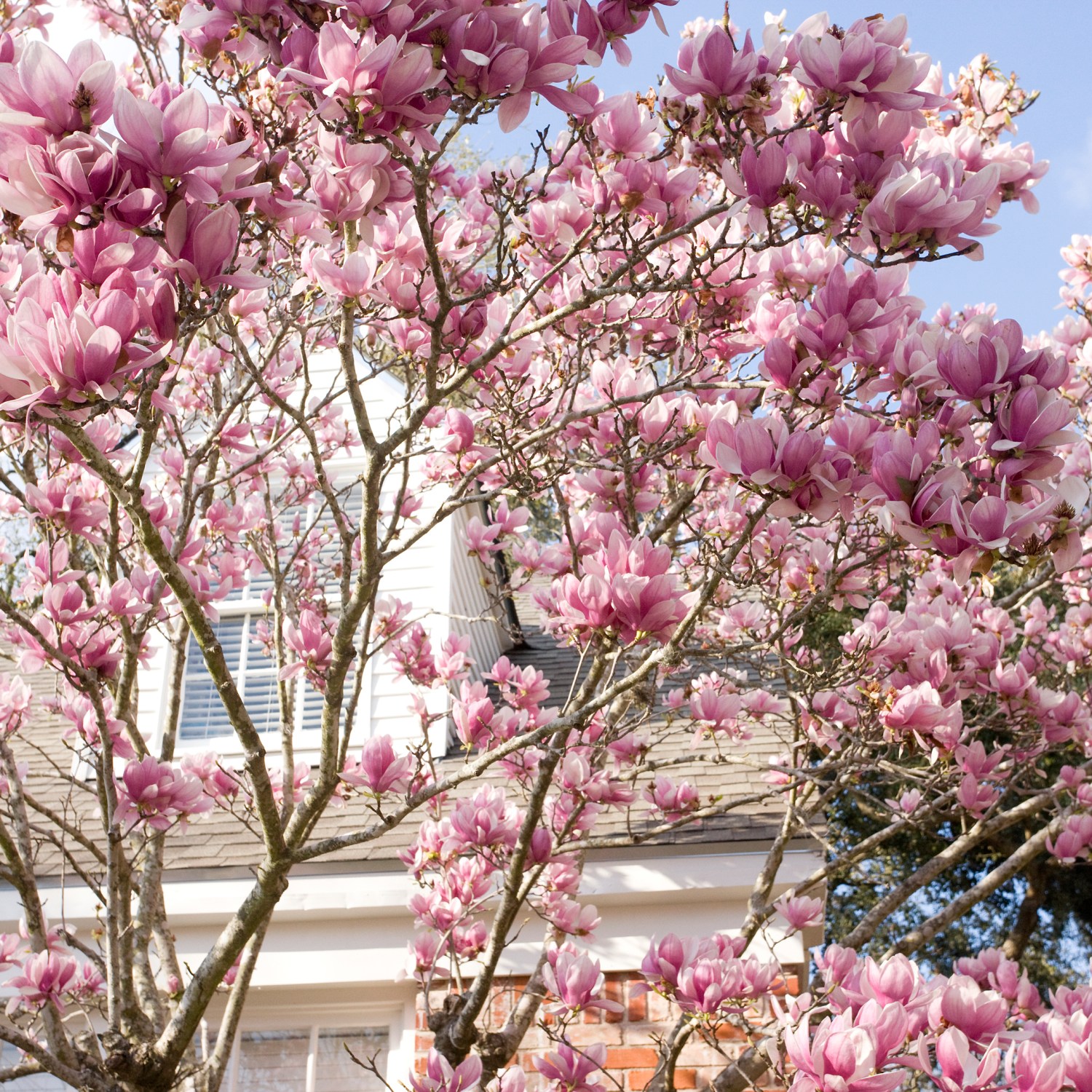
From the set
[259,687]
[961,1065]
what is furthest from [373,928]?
[961,1065]

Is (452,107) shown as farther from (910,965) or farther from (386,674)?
(386,674)

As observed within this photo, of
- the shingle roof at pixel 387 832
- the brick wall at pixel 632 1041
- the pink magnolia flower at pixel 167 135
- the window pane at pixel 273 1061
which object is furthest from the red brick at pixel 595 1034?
the pink magnolia flower at pixel 167 135

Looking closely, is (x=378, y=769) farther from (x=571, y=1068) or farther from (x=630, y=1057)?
(x=630, y=1057)

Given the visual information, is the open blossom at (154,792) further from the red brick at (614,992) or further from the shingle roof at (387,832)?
the red brick at (614,992)

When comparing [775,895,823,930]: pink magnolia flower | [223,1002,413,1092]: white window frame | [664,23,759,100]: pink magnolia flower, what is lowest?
[223,1002,413,1092]: white window frame

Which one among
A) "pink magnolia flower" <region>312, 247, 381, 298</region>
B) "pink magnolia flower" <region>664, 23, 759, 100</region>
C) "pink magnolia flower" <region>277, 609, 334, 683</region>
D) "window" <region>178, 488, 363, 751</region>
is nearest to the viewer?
"pink magnolia flower" <region>664, 23, 759, 100</region>

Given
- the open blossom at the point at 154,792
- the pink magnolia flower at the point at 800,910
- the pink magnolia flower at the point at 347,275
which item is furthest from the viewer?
the pink magnolia flower at the point at 800,910

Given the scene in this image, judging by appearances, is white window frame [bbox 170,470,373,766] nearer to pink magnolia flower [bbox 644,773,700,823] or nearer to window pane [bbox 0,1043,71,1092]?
window pane [bbox 0,1043,71,1092]

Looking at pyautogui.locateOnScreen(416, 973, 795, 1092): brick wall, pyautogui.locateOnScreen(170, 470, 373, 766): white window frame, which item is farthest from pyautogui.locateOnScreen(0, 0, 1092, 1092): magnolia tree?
pyautogui.locateOnScreen(170, 470, 373, 766): white window frame

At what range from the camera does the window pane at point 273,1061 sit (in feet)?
14.0

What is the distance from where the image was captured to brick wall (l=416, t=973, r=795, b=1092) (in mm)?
3992

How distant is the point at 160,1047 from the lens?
8.69 feet

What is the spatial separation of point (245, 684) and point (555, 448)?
3341 mm

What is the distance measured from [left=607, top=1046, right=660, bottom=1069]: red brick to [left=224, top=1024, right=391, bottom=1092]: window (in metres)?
0.88
